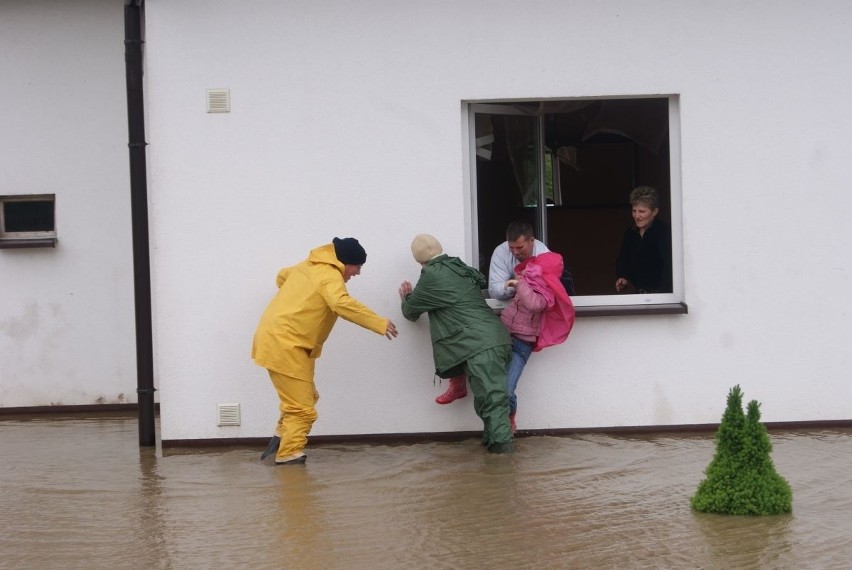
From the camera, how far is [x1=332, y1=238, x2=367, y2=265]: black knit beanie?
8.41 metres

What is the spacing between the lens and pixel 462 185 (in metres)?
9.08

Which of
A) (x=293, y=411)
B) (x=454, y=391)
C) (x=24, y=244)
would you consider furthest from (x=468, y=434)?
(x=24, y=244)

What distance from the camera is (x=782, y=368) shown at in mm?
9180

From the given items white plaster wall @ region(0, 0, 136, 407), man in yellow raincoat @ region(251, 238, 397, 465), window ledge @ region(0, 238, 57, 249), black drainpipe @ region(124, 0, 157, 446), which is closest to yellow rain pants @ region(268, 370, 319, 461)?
man in yellow raincoat @ region(251, 238, 397, 465)

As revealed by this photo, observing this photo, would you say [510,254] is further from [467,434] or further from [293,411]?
[293,411]

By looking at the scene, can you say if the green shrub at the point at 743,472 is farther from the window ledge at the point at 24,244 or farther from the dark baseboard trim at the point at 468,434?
the window ledge at the point at 24,244

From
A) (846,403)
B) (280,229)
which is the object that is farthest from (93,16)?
(846,403)

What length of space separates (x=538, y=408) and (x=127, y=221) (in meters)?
4.11

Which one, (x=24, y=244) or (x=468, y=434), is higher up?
(x=24, y=244)

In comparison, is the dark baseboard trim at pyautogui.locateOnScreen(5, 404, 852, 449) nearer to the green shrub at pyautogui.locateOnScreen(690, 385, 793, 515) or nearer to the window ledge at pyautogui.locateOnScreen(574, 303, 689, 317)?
the window ledge at pyautogui.locateOnScreen(574, 303, 689, 317)

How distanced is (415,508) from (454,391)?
1898mm

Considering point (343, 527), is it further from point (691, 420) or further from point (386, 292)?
point (691, 420)

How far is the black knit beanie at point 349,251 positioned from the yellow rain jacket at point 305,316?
6cm

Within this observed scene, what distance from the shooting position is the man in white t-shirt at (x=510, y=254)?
350 inches
